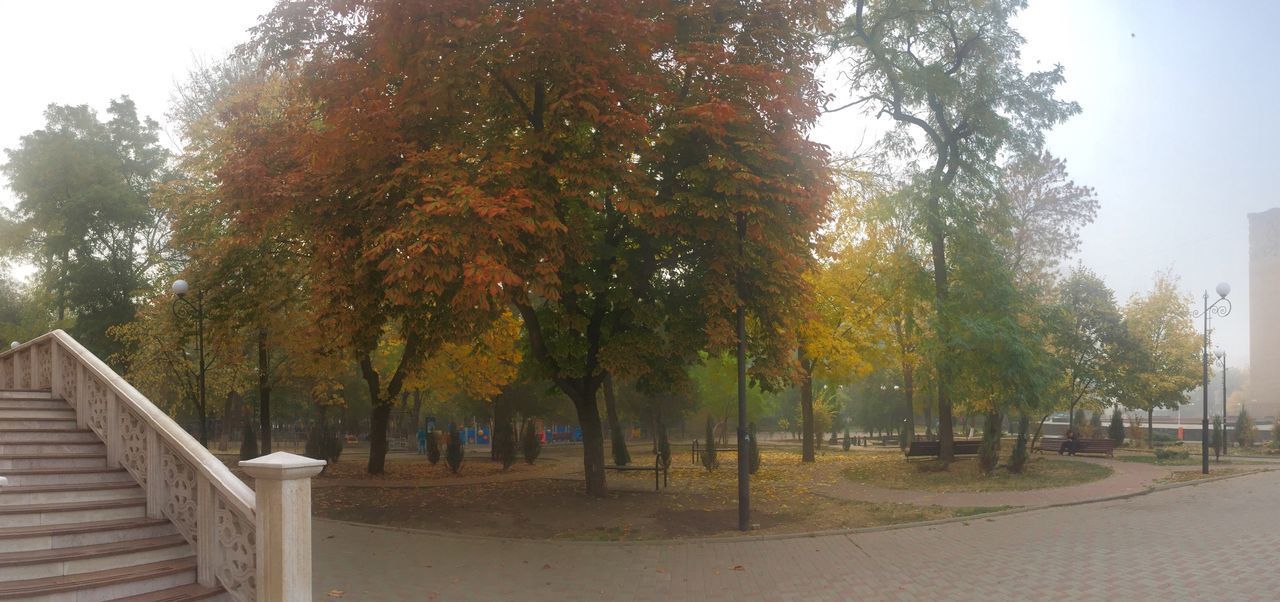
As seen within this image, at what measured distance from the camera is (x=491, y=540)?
11273 millimetres

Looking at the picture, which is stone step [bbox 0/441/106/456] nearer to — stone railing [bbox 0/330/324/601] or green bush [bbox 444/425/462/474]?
stone railing [bbox 0/330/324/601]

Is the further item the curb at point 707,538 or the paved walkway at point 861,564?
the curb at point 707,538

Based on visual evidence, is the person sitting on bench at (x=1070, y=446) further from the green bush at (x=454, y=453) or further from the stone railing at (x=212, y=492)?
the stone railing at (x=212, y=492)

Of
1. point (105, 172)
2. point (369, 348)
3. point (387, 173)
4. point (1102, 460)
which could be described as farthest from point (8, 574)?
point (105, 172)

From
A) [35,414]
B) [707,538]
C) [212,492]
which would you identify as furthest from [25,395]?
[707,538]

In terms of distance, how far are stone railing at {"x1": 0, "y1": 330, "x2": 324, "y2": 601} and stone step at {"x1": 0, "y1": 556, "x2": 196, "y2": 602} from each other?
7.4 inches

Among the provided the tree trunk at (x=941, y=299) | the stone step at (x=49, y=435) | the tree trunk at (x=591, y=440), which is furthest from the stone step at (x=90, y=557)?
the tree trunk at (x=941, y=299)

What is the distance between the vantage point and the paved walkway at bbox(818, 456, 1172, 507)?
576 inches

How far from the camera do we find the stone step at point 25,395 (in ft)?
30.9

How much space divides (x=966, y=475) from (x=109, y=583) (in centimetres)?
1895

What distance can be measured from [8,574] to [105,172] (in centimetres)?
3518

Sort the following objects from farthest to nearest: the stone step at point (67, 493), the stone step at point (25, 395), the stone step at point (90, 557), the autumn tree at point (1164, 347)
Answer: the autumn tree at point (1164, 347)
the stone step at point (25, 395)
the stone step at point (67, 493)
the stone step at point (90, 557)

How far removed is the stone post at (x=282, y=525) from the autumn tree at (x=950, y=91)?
1769 cm

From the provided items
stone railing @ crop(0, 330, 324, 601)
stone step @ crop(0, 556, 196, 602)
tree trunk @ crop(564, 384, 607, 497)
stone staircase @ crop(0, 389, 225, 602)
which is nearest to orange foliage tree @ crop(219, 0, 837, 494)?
tree trunk @ crop(564, 384, 607, 497)
